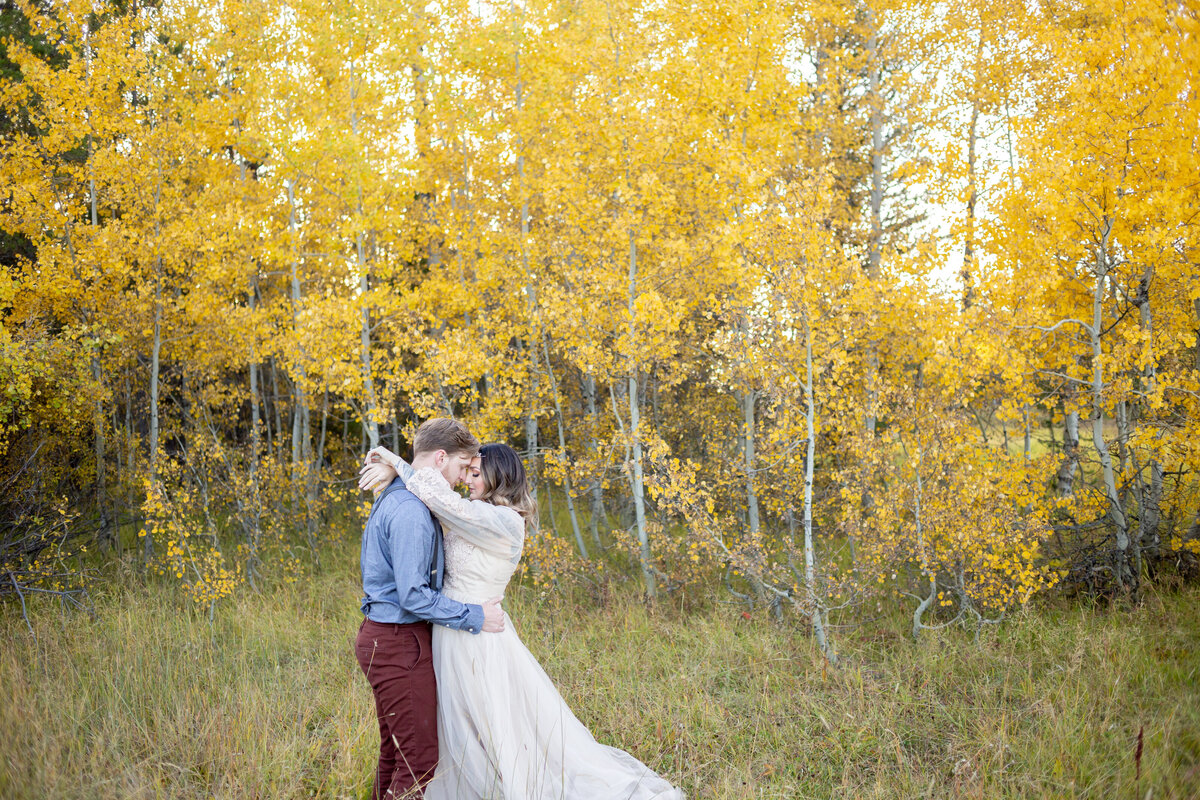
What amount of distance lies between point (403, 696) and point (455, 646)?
0.96 ft

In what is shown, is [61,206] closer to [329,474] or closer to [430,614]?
[329,474]

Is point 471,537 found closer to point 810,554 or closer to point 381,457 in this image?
point 381,457

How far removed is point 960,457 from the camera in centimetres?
551

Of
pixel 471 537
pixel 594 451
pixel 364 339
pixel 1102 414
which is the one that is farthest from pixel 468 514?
pixel 1102 414

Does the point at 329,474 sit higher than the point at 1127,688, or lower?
higher

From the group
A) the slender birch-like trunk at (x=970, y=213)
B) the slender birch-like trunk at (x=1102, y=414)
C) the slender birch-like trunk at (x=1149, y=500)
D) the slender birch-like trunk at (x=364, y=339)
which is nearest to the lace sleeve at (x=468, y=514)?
the slender birch-like trunk at (x=364, y=339)

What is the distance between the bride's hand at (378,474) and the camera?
3128 millimetres

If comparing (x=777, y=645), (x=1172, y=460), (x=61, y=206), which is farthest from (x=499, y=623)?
(x=61, y=206)

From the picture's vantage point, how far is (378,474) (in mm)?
3162

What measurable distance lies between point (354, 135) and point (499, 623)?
19.8 feet

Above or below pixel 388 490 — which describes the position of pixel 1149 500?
below

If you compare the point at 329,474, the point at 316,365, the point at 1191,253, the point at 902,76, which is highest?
the point at 902,76

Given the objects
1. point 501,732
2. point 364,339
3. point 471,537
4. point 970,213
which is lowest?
point 501,732

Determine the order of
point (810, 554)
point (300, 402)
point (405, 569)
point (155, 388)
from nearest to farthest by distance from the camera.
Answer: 1. point (405, 569)
2. point (810, 554)
3. point (155, 388)
4. point (300, 402)
